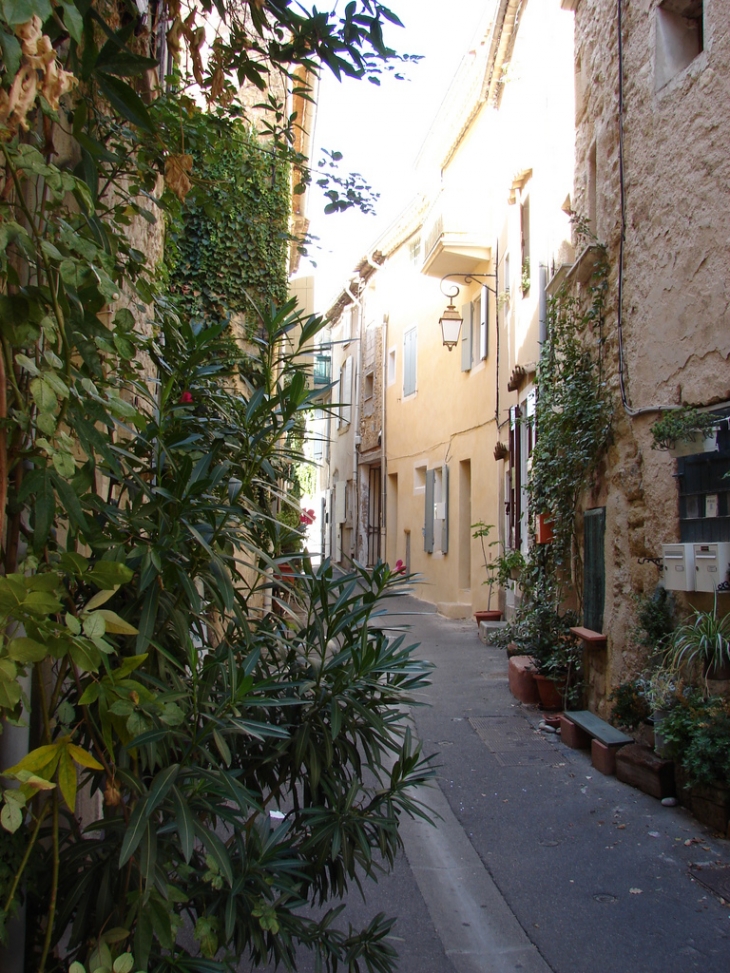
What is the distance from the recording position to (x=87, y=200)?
179 cm

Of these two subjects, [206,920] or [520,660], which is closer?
[206,920]

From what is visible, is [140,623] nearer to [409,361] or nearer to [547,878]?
[547,878]

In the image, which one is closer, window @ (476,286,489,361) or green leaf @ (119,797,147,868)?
green leaf @ (119,797,147,868)

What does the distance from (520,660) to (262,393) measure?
665 cm

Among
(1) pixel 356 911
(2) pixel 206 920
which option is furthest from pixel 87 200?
(1) pixel 356 911

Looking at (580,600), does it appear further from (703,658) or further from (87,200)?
(87,200)

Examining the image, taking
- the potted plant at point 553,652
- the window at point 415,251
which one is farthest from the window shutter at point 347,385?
the potted plant at point 553,652

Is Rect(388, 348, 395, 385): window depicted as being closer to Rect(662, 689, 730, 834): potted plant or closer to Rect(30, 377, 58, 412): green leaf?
Rect(662, 689, 730, 834): potted plant

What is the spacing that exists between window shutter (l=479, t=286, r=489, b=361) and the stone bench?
7.92 meters

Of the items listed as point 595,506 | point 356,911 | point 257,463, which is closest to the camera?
point 257,463

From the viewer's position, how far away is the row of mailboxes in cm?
477

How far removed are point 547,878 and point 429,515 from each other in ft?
42.8

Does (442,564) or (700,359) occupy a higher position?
(700,359)

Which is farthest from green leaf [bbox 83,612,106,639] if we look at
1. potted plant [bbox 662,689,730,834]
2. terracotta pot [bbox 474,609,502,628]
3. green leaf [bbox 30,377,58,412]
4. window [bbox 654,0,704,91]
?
terracotta pot [bbox 474,609,502,628]
